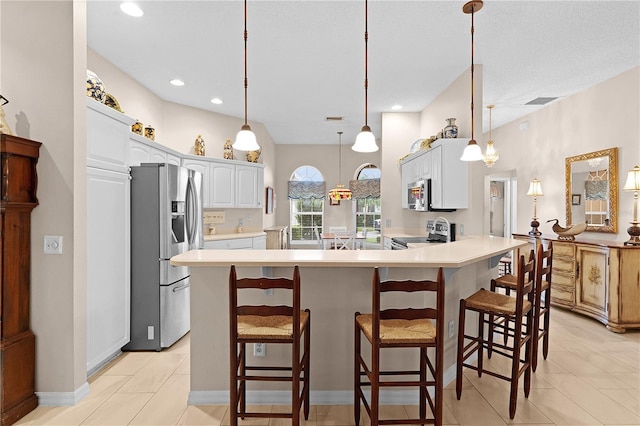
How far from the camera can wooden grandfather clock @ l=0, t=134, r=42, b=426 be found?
210cm

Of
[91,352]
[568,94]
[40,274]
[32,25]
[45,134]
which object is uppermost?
[568,94]

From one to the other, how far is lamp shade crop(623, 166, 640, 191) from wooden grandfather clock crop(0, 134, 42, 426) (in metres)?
5.31

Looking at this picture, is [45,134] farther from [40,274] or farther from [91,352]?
[91,352]

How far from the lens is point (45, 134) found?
7.68ft

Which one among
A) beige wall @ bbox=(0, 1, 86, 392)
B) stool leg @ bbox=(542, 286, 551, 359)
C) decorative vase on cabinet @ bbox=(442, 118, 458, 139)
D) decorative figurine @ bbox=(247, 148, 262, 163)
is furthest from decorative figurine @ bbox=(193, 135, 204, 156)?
stool leg @ bbox=(542, 286, 551, 359)

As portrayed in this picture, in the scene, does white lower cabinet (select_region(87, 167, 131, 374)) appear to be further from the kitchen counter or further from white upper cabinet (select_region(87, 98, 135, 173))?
the kitchen counter

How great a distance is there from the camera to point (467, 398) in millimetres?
2461

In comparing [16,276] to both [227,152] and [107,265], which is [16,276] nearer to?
[107,265]

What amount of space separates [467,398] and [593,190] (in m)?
3.54

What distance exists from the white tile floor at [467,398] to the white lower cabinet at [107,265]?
0.26 meters

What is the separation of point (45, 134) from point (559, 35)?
13.9 ft

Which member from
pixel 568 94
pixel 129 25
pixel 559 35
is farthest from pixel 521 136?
pixel 129 25

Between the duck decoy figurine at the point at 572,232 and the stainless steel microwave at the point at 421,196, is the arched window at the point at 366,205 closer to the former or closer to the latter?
the stainless steel microwave at the point at 421,196

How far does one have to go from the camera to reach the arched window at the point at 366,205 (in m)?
8.49
